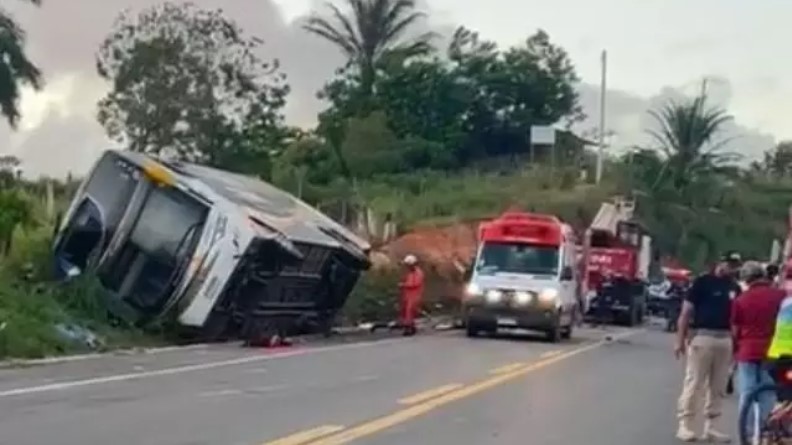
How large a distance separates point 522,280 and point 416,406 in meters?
18.9

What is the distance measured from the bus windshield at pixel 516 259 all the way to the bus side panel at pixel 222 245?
33.3ft

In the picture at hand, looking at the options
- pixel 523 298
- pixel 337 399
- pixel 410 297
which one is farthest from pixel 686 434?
pixel 410 297

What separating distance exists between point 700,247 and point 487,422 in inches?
2718

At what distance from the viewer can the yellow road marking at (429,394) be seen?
18.6 metres

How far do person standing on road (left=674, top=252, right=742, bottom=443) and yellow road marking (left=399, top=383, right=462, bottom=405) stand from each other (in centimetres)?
369

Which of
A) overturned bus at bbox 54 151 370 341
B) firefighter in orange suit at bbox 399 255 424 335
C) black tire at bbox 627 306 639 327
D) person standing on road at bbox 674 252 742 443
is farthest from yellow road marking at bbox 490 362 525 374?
black tire at bbox 627 306 639 327

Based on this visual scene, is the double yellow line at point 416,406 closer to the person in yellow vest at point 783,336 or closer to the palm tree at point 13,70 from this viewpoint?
the person in yellow vest at point 783,336

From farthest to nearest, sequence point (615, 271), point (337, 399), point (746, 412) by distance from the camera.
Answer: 1. point (615, 271)
2. point (337, 399)
3. point (746, 412)

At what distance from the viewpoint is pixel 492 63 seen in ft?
295

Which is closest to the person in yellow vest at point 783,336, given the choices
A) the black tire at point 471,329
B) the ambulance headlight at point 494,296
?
the ambulance headlight at point 494,296

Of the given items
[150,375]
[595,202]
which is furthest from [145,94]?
[150,375]

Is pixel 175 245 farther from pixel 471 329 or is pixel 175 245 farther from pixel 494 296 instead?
pixel 471 329

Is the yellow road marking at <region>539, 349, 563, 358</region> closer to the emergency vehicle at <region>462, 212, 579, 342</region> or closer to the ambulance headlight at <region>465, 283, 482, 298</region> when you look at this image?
the emergency vehicle at <region>462, 212, 579, 342</region>

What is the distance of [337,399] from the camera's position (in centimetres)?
1864
